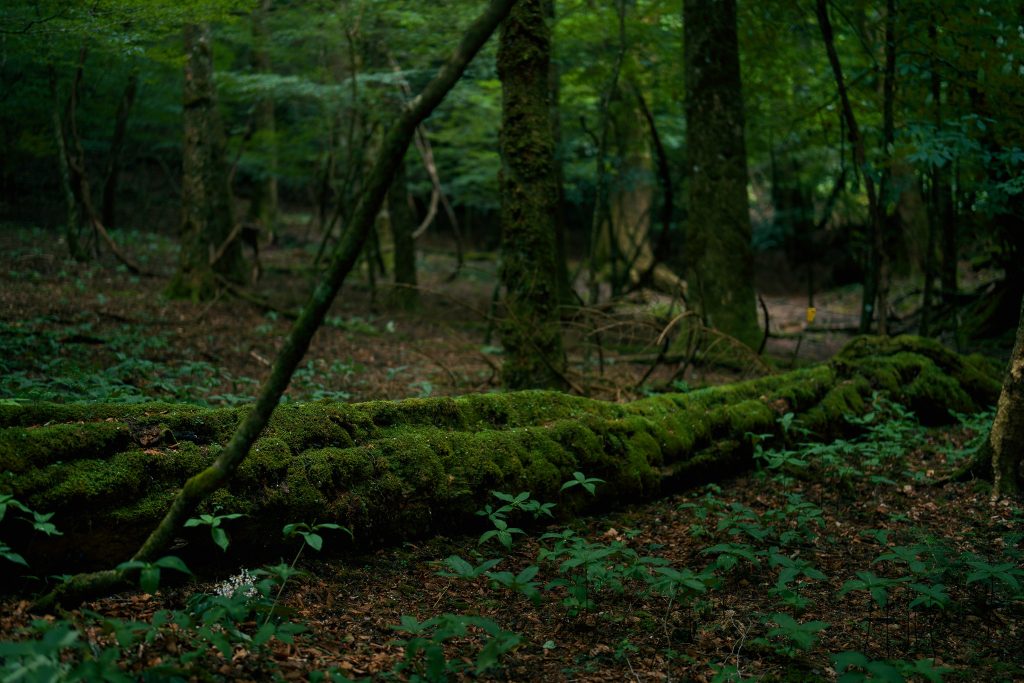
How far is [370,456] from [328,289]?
4.70 feet

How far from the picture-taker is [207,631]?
2236mm

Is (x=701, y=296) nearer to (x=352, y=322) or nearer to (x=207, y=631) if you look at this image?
(x=352, y=322)

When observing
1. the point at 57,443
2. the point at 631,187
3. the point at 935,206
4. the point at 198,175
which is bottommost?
the point at 57,443

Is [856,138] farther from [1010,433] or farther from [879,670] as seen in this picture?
[879,670]

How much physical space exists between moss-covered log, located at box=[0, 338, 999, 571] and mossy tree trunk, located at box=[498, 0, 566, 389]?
1209 mm

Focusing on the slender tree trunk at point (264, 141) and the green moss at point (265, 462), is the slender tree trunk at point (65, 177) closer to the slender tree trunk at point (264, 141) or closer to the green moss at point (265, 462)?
the slender tree trunk at point (264, 141)

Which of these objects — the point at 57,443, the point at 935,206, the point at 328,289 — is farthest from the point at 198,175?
the point at 935,206

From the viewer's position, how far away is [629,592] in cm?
365

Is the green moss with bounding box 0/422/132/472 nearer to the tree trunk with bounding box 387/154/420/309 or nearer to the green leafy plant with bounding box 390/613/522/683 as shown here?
the green leafy plant with bounding box 390/613/522/683

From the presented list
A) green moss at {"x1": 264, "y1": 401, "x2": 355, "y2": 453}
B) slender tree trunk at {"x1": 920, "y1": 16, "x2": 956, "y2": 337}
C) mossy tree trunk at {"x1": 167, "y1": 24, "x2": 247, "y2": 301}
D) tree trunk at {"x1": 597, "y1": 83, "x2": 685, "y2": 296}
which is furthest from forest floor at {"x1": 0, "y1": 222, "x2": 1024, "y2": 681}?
tree trunk at {"x1": 597, "y1": 83, "x2": 685, "y2": 296}

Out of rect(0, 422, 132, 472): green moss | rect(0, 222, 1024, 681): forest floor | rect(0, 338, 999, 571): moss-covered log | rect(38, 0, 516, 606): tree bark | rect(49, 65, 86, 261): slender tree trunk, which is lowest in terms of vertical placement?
rect(0, 222, 1024, 681): forest floor

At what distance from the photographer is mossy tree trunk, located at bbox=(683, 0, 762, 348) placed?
907 centimetres

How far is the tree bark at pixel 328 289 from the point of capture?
2449mm

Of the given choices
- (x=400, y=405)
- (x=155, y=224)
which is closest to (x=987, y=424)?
(x=400, y=405)
